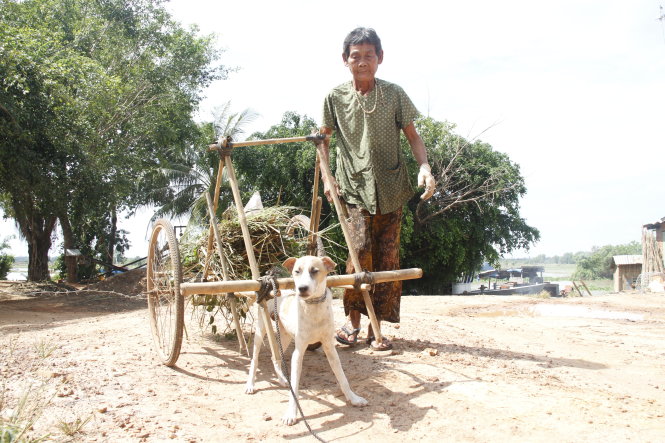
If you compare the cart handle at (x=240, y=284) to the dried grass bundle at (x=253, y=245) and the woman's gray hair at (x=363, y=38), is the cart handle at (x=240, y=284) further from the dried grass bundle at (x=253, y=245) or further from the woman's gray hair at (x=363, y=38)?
the woman's gray hair at (x=363, y=38)

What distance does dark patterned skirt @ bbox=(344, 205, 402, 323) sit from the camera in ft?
14.0

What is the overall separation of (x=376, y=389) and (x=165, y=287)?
6.77 ft

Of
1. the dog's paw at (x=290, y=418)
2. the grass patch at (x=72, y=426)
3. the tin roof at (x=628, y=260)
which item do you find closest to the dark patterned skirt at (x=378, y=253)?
the dog's paw at (x=290, y=418)

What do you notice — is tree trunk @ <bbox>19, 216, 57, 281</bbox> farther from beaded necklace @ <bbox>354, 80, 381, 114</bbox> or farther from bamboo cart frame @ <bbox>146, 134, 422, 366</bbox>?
beaded necklace @ <bbox>354, 80, 381, 114</bbox>

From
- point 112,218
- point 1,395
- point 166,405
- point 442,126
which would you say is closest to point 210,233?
point 166,405

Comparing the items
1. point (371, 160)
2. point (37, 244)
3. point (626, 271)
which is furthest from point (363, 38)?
point (626, 271)

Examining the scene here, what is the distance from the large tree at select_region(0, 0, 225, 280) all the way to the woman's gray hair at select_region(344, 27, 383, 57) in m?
8.40

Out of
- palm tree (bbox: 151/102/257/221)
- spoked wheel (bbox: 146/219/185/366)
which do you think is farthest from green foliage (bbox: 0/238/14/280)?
spoked wheel (bbox: 146/219/185/366)

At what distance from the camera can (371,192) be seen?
164 inches

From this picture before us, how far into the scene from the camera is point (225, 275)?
11.8ft

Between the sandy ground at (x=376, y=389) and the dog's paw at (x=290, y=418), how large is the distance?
38 millimetres

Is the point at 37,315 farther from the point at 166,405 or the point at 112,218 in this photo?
the point at 112,218

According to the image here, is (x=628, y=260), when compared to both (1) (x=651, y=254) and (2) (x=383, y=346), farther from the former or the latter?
(2) (x=383, y=346)

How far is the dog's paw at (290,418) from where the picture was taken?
283 centimetres
